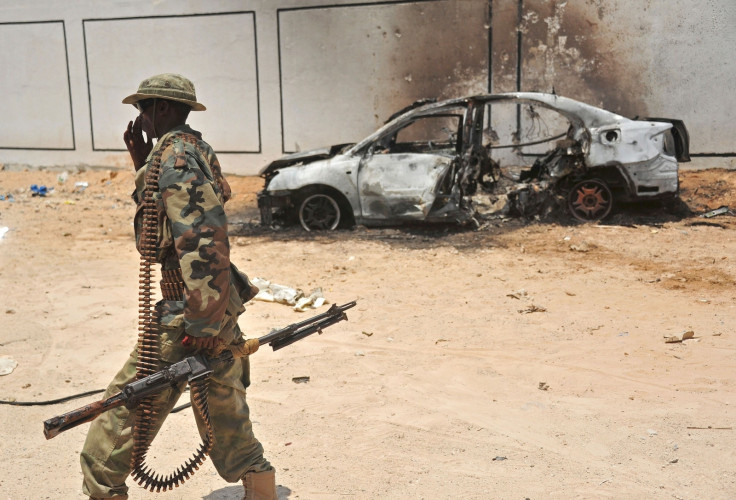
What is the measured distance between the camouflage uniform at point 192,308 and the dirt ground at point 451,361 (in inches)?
28.1

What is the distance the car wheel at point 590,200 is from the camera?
970cm

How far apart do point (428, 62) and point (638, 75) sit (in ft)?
10.8

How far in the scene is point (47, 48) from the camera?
1502 cm

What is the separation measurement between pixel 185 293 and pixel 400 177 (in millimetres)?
6661

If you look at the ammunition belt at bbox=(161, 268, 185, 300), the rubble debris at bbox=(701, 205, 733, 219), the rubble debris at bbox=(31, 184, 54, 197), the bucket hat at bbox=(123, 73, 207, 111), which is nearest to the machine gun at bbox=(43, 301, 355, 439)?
the ammunition belt at bbox=(161, 268, 185, 300)

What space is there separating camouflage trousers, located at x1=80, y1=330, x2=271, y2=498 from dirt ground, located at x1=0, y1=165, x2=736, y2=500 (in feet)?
1.99

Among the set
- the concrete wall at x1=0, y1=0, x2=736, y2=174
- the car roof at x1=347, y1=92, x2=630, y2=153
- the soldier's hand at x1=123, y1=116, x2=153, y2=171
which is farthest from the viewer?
the concrete wall at x1=0, y1=0, x2=736, y2=174

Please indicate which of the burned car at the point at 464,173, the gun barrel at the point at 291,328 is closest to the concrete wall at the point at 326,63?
the burned car at the point at 464,173

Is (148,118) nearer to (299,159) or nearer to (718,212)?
(299,159)

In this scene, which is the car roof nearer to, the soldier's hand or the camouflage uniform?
the soldier's hand

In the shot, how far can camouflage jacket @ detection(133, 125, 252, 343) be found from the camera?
2.84 meters

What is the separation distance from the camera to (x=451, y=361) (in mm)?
5414

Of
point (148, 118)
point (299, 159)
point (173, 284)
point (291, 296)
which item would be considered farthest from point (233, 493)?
point (299, 159)

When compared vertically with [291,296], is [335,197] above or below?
above
